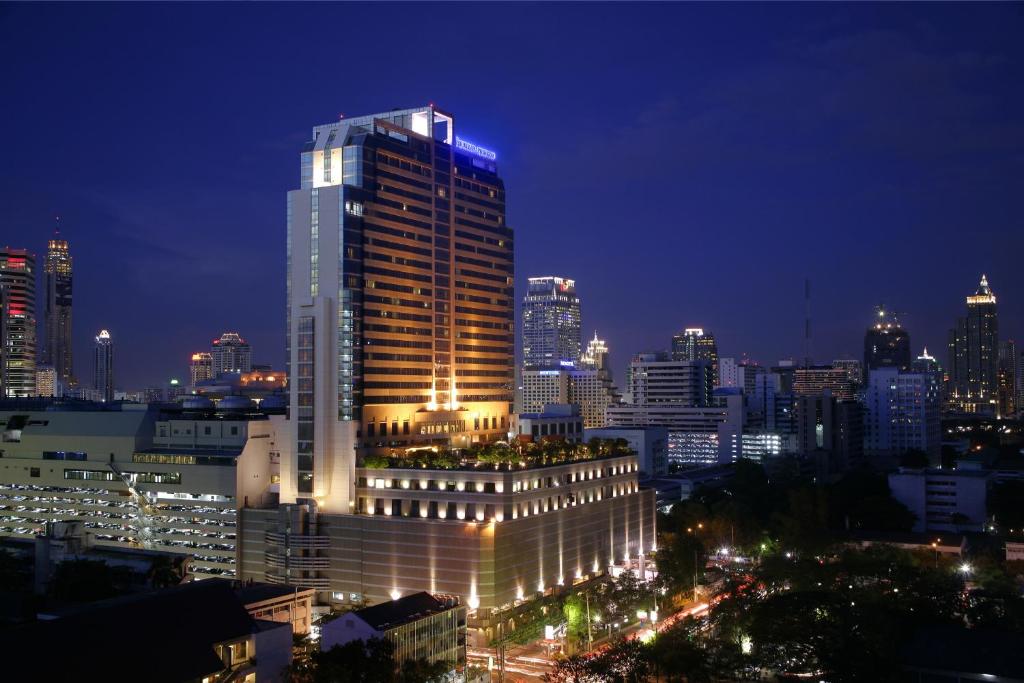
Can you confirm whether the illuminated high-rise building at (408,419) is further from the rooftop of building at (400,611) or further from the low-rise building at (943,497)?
the low-rise building at (943,497)

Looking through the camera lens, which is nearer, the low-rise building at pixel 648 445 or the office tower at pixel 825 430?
the office tower at pixel 825 430

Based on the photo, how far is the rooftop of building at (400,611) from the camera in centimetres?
5834

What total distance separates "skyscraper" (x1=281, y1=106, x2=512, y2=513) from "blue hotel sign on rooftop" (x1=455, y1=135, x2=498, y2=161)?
16cm

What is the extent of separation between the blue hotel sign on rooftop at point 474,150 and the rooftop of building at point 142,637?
6022 cm

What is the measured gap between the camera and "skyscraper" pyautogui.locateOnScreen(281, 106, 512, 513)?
88.3 meters

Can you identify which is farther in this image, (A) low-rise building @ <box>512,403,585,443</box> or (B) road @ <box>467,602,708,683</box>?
(A) low-rise building @ <box>512,403,585,443</box>

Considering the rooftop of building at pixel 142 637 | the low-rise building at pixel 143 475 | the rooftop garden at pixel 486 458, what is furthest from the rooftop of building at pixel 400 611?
the low-rise building at pixel 143 475

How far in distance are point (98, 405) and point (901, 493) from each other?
4062 inches

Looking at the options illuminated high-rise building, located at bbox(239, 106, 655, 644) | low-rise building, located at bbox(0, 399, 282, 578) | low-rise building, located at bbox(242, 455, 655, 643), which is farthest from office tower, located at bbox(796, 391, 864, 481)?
low-rise building, located at bbox(0, 399, 282, 578)

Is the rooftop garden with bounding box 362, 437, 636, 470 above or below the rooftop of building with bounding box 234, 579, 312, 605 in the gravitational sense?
above

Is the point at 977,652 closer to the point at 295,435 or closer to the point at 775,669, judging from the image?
the point at 775,669

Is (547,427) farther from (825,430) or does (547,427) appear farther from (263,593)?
(825,430)

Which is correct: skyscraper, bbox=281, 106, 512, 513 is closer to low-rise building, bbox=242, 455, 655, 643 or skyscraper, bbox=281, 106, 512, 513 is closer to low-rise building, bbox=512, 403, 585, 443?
low-rise building, bbox=242, 455, 655, 643

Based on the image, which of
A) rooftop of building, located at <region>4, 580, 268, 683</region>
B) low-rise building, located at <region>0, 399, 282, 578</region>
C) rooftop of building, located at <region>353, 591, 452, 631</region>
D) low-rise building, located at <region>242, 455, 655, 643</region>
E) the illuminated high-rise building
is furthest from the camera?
low-rise building, located at <region>0, 399, 282, 578</region>
